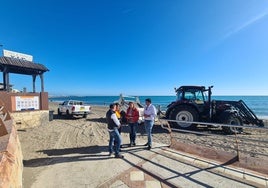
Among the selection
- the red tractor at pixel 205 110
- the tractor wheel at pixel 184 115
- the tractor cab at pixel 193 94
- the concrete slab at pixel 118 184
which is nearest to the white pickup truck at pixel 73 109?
the red tractor at pixel 205 110

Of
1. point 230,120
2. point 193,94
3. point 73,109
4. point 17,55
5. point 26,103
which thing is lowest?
point 230,120

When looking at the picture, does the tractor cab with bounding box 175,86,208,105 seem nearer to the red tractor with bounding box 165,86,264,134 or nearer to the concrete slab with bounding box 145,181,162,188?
the red tractor with bounding box 165,86,264,134

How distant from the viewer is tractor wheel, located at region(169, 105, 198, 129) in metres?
9.88

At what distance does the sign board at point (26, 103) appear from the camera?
10195 mm

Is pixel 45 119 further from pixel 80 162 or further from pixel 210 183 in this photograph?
pixel 210 183

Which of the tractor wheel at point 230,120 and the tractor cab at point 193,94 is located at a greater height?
the tractor cab at point 193,94

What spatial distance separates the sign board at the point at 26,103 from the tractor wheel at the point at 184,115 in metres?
8.04

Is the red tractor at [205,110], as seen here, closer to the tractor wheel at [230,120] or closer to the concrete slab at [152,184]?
the tractor wheel at [230,120]

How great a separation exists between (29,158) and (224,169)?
522 cm

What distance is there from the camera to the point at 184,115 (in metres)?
10.1

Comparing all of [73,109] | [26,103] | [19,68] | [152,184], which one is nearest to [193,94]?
[152,184]

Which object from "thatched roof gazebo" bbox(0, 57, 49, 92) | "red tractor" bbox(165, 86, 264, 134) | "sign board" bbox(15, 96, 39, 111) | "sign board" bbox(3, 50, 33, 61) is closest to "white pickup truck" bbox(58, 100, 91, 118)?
"thatched roof gazebo" bbox(0, 57, 49, 92)

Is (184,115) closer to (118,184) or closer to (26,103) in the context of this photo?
(118,184)

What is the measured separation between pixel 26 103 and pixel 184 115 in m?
8.89
